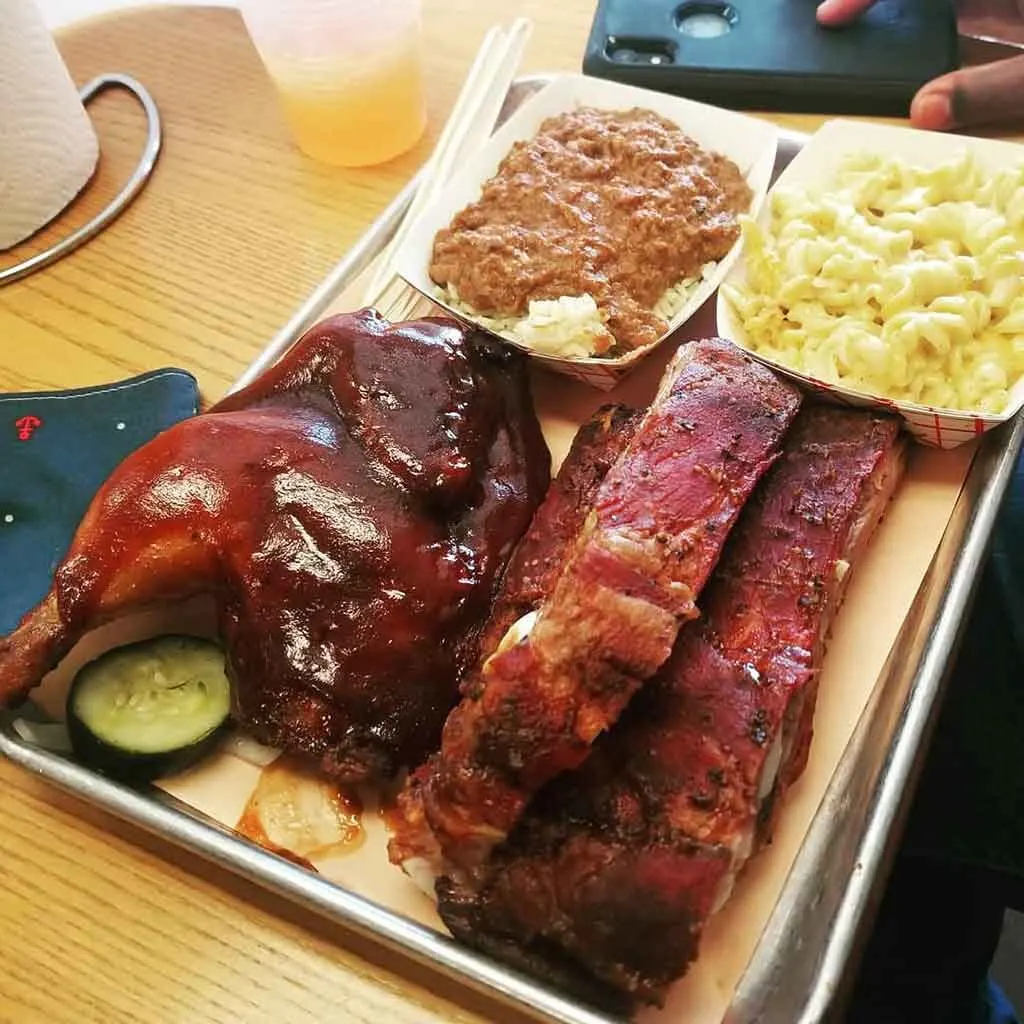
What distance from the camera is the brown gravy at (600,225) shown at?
180cm

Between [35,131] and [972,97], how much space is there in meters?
1.96

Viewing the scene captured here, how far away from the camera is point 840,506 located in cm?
143

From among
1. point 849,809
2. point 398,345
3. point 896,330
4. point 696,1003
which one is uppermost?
point 896,330

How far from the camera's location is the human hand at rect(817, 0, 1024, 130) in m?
2.10

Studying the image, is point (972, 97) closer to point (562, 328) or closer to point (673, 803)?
point (562, 328)

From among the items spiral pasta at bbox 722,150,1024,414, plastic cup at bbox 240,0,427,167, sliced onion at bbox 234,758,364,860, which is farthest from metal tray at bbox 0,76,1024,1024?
plastic cup at bbox 240,0,427,167

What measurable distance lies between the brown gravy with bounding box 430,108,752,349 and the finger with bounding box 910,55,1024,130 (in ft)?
1.66

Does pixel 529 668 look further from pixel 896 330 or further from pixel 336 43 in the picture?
pixel 336 43

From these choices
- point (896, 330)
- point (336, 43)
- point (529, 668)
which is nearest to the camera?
point (529, 668)

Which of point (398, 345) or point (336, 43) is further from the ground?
point (336, 43)

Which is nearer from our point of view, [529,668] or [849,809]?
[529,668]

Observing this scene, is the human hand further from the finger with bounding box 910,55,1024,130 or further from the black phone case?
the black phone case

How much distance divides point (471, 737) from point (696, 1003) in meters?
0.40

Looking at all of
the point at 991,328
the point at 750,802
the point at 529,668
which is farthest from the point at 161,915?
the point at 991,328
